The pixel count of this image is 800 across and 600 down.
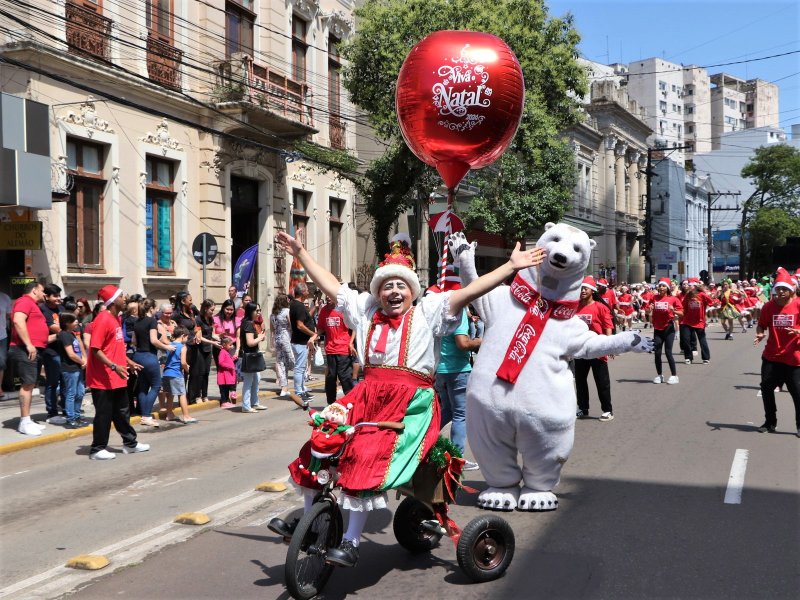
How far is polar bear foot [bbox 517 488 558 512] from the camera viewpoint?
19.0 feet

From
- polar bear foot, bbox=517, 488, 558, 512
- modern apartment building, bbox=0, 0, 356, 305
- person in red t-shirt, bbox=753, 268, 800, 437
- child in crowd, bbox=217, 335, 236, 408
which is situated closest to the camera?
polar bear foot, bbox=517, 488, 558, 512

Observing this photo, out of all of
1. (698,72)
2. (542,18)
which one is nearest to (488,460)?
(542,18)

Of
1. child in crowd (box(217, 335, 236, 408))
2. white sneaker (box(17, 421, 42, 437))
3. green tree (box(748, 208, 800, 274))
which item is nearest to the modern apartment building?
child in crowd (box(217, 335, 236, 408))

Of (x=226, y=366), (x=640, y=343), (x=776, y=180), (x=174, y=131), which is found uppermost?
(x=776, y=180)

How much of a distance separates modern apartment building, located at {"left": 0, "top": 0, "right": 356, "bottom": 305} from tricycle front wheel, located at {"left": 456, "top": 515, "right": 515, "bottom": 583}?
26.7 ft

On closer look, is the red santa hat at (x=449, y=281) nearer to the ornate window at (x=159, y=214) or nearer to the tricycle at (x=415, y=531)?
the tricycle at (x=415, y=531)

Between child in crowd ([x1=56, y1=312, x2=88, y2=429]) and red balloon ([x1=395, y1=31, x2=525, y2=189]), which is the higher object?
red balloon ([x1=395, y1=31, x2=525, y2=189])

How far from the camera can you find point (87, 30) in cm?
1470

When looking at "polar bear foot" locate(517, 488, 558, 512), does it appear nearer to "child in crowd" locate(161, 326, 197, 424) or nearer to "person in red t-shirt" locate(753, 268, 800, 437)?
"person in red t-shirt" locate(753, 268, 800, 437)

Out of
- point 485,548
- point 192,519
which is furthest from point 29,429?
point 485,548

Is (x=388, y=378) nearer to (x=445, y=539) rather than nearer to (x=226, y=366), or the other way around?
(x=445, y=539)

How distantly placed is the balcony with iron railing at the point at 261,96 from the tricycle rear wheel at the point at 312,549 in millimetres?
13976

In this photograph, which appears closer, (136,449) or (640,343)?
(640,343)

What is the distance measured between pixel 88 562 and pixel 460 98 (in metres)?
4.10
